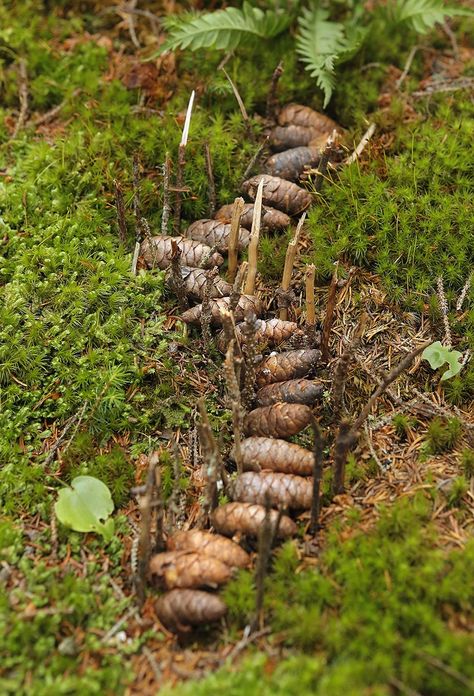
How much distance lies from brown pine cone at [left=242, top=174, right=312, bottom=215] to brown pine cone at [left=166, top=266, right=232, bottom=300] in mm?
809

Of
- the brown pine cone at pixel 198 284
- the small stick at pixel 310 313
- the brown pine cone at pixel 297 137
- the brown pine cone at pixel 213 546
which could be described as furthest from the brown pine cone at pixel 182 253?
the brown pine cone at pixel 213 546

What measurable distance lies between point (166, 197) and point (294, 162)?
43.1 inches

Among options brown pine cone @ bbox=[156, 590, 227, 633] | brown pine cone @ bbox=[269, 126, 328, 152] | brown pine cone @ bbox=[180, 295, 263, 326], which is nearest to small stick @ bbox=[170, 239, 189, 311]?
brown pine cone @ bbox=[180, 295, 263, 326]

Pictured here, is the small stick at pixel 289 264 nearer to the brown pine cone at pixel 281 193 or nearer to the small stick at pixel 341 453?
the brown pine cone at pixel 281 193

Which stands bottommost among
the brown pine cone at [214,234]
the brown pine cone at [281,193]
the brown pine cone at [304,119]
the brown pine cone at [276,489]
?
the brown pine cone at [276,489]

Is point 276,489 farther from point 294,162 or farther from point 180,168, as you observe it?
point 294,162

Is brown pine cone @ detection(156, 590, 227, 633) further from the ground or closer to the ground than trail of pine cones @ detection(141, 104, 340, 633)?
closer to the ground

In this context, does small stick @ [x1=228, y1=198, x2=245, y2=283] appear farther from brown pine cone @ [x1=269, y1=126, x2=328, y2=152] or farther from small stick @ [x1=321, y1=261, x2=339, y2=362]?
brown pine cone @ [x1=269, y1=126, x2=328, y2=152]

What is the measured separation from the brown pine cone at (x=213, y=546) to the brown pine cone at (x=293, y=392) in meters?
0.96

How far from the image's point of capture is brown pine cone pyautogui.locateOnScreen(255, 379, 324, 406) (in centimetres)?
401

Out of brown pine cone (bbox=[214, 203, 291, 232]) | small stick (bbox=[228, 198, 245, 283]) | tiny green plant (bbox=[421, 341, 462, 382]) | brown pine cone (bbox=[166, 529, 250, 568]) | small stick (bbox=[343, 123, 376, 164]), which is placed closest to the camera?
brown pine cone (bbox=[166, 529, 250, 568])

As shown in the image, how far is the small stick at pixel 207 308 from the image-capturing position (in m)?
4.23

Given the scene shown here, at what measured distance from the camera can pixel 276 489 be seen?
3609 mm

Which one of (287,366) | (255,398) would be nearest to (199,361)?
(255,398)
